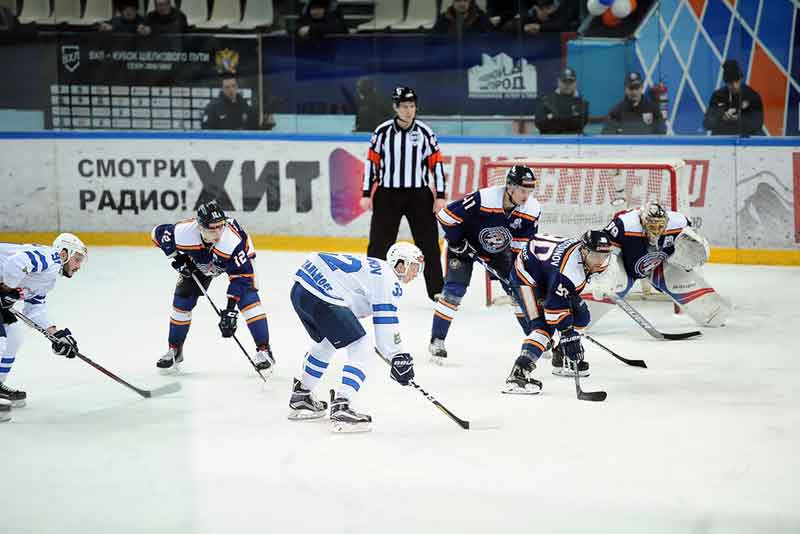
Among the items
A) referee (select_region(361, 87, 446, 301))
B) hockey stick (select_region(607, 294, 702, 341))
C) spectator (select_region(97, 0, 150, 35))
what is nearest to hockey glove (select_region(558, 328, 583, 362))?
hockey stick (select_region(607, 294, 702, 341))

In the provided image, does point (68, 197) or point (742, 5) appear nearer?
point (742, 5)

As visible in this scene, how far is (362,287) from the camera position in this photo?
17.5 ft

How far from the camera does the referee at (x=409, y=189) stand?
8.31m

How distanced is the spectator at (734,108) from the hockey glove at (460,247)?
367 centimetres

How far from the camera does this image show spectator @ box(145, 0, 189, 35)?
11031mm

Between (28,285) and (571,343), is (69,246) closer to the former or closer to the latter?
Result: (28,285)

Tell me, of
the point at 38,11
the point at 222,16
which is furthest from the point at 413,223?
the point at 38,11

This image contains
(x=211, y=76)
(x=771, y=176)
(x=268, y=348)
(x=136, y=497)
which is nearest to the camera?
(x=136, y=497)

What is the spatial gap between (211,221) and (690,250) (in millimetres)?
3030

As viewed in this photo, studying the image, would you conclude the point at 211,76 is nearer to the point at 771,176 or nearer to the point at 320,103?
the point at 320,103

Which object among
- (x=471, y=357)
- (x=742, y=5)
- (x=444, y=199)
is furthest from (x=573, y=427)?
(x=742, y=5)

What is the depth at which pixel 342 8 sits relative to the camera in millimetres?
10758

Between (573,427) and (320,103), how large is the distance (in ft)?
19.4

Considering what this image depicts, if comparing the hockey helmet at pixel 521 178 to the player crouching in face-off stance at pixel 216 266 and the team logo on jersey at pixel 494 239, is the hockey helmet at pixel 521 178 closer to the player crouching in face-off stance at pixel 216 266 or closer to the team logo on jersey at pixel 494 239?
the team logo on jersey at pixel 494 239
